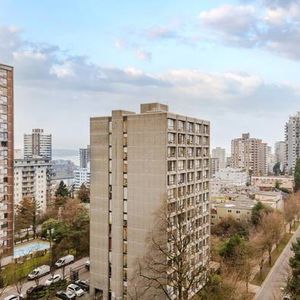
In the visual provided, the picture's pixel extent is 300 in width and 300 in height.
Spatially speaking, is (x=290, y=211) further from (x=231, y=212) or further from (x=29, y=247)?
(x=29, y=247)

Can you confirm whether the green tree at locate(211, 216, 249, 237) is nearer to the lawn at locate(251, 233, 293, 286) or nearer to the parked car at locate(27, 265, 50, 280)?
the lawn at locate(251, 233, 293, 286)

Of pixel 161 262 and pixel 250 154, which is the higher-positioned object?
pixel 250 154

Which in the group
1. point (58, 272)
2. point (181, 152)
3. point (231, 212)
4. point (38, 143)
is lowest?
point (58, 272)

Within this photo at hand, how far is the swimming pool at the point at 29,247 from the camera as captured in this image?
30956 millimetres

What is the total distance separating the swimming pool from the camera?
3096cm

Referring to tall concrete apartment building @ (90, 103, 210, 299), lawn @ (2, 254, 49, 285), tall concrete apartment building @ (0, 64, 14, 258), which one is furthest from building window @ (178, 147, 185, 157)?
tall concrete apartment building @ (0, 64, 14, 258)

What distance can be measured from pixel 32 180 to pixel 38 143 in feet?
188

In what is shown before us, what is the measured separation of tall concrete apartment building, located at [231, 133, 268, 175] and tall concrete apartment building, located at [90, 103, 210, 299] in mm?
84780

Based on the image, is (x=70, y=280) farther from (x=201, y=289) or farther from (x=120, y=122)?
(x=120, y=122)

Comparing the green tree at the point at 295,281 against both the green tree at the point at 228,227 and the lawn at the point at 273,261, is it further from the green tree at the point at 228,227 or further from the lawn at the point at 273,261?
the green tree at the point at 228,227

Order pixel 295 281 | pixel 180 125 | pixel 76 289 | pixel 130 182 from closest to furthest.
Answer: pixel 295 281
pixel 130 182
pixel 180 125
pixel 76 289

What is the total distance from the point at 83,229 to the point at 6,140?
31.4ft

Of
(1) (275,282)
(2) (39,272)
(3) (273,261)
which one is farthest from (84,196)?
(1) (275,282)

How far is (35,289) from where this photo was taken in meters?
22.8
